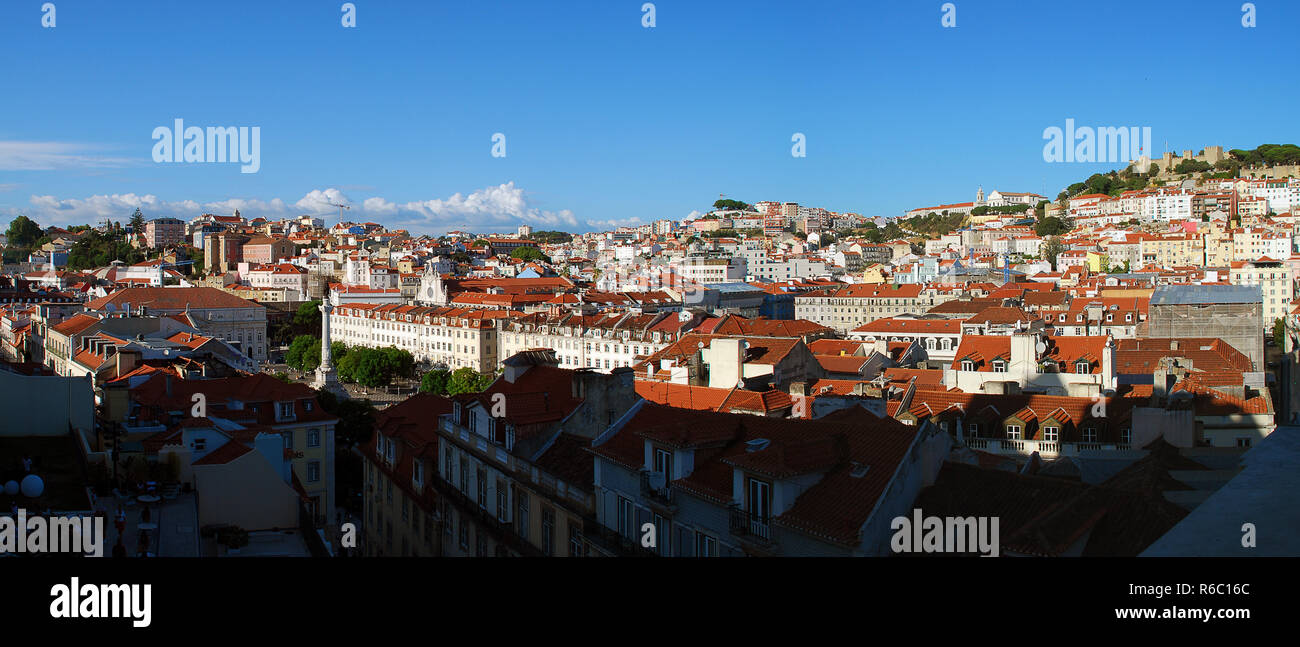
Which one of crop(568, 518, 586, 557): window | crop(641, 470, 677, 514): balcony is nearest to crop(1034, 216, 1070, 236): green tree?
crop(568, 518, 586, 557): window

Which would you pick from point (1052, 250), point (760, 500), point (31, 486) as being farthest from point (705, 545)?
point (1052, 250)

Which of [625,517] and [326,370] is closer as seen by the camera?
[625,517]

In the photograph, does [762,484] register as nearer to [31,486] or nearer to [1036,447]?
[31,486]

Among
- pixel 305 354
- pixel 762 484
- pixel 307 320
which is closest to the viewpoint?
pixel 762 484

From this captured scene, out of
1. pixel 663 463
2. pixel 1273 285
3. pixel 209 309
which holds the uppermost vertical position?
pixel 1273 285

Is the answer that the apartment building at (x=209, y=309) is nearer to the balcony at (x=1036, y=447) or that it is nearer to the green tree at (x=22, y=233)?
the balcony at (x=1036, y=447)
